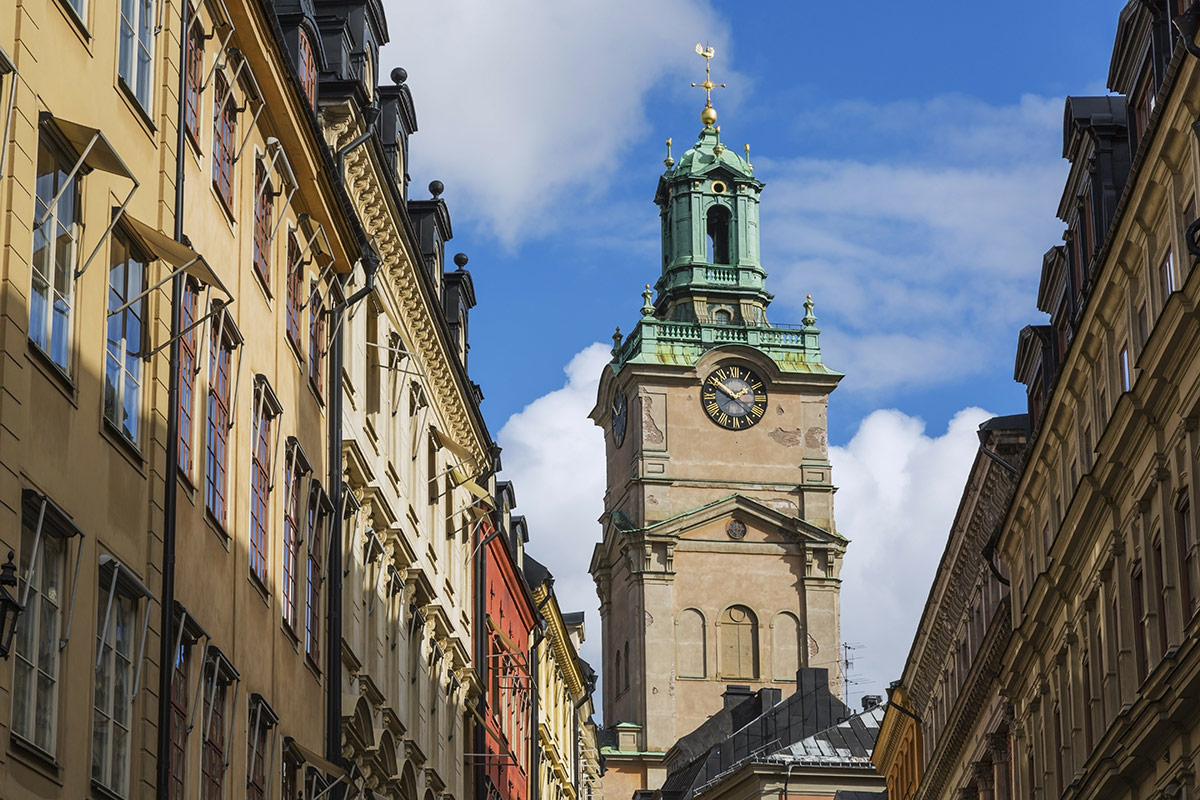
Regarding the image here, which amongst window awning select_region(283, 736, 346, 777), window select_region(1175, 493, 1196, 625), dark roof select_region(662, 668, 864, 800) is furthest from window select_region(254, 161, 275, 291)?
dark roof select_region(662, 668, 864, 800)

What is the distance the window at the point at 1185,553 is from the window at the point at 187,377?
40.5 feet

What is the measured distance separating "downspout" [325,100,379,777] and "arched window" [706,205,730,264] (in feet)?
296

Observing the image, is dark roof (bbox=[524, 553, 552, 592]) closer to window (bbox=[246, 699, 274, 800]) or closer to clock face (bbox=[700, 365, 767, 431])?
window (bbox=[246, 699, 274, 800])

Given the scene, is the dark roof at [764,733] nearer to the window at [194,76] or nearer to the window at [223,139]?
the window at [223,139]

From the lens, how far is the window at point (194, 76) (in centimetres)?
2247

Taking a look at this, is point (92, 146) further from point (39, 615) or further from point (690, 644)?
point (690, 644)

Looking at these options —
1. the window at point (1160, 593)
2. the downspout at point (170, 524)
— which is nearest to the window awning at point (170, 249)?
the downspout at point (170, 524)

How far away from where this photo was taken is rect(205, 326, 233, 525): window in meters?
22.8

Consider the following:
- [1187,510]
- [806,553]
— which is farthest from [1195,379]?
[806,553]

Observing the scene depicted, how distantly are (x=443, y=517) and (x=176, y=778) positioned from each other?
2169 cm

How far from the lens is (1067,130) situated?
34.5 meters

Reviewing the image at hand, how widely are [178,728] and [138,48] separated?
6303 millimetres

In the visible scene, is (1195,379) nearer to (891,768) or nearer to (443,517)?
(443,517)

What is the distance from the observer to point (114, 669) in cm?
1897
